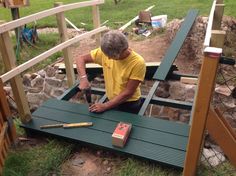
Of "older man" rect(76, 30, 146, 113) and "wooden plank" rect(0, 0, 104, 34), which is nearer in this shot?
"wooden plank" rect(0, 0, 104, 34)

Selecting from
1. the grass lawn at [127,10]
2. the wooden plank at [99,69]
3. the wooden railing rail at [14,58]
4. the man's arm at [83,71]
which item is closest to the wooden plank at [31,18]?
the wooden railing rail at [14,58]

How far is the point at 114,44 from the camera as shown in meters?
3.18

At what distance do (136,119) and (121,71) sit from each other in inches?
25.0

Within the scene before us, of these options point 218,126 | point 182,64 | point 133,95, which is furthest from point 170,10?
point 218,126

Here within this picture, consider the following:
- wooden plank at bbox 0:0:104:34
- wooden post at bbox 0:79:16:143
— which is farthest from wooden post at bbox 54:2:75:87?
wooden post at bbox 0:79:16:143

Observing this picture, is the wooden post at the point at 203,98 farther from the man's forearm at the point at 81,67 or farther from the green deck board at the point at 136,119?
the man's forearm at the point at 81,67

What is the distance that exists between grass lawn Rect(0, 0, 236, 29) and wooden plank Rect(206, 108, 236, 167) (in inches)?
282

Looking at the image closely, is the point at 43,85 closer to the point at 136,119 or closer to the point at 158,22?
the point at 136,119

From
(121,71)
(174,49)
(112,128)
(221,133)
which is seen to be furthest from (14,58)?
(174,49)

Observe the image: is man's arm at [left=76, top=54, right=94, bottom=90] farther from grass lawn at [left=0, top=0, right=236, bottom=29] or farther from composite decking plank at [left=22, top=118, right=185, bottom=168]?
grass lawn at [left=0, top=0, right=236, bottom=29]

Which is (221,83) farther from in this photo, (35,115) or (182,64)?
(35,115)

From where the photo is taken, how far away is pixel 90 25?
368 inches

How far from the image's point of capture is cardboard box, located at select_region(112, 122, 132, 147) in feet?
10.3

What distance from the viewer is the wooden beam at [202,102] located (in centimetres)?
181
